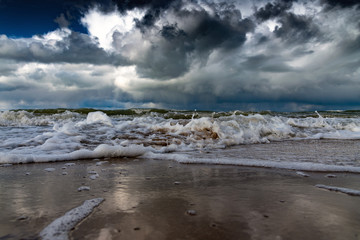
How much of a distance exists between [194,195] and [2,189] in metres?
2.37

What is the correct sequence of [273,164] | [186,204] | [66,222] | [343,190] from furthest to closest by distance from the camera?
[273,164] → [343,190] → [186,204] → [66,222]

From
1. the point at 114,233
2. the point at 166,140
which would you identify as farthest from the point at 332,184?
the point at 166,140

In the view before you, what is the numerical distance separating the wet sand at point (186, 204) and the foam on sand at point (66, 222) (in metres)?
0.06

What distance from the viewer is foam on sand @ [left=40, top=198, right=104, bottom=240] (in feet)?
5.84

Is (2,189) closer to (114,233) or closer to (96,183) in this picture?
(96,183)

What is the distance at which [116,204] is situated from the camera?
243 cm

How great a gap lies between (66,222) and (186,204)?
108 centimetres

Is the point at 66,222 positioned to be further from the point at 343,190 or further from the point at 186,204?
the point at 343,190

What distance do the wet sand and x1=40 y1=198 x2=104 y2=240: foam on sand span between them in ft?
0.18

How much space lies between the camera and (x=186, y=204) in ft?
7.95

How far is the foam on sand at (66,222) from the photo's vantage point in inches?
70.1

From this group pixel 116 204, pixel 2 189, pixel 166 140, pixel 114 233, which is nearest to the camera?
pixel 114 233

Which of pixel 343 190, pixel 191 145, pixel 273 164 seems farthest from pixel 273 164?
pixel 191 145

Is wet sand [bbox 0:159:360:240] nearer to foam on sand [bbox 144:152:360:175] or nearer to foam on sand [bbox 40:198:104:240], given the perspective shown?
foam on sand [bbox 40:198:104:240]
